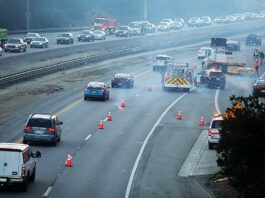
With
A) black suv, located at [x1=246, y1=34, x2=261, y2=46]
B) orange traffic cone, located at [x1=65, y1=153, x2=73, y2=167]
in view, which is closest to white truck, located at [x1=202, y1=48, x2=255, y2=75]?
black suv, located at [x1=246, y1=34, x2=261, y2=46]

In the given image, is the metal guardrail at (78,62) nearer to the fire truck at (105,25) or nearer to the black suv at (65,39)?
the black suv at (65,39)

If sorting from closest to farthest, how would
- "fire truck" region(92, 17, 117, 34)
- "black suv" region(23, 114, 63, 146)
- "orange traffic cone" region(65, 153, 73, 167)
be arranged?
1. "orange traffic cone" region(65, 153, 73, 167)
2. "black suv" region(23, 114, 63, 146)
3. "fire truck" region(92, 17, 117, 34)

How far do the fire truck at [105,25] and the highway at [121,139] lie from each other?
5203 cm

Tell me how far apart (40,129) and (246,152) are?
16.6m

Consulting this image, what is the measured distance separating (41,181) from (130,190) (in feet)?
11.5

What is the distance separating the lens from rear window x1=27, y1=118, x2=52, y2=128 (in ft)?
132

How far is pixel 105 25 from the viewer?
13150 cm

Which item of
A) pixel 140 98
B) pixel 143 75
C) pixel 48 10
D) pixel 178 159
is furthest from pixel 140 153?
pixel 48 10

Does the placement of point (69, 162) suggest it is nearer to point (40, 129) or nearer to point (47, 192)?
point (40, 129)

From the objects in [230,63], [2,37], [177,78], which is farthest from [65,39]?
[177,78]

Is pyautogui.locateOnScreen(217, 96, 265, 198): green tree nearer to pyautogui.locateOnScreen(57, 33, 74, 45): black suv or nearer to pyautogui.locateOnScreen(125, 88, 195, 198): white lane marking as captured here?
pyautogui.locateOnScreen(125, 88, 195, 198): white lane marking

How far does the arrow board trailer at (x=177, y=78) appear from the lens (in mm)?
69125

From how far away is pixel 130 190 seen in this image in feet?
107

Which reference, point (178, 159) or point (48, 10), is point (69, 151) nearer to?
point (178, 159)
